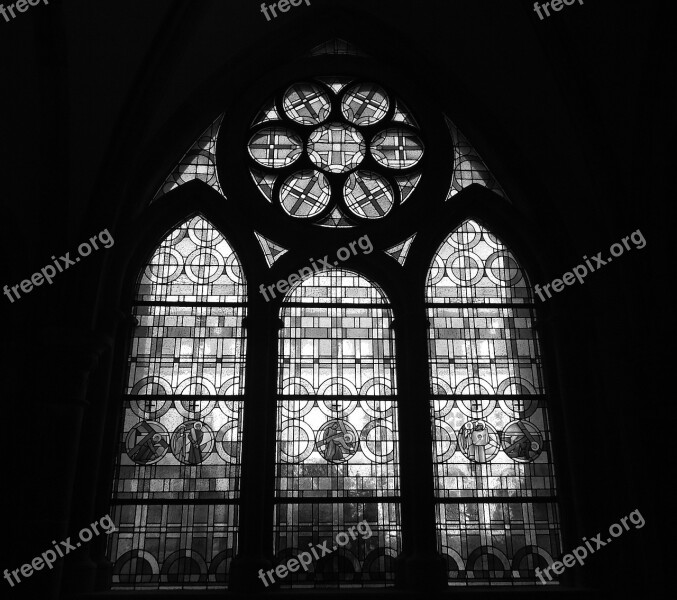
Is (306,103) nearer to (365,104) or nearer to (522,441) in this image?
(365,104)

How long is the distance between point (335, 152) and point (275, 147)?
575mm

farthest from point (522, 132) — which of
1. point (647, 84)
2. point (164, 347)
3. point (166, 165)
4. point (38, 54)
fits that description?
point (38, 54)

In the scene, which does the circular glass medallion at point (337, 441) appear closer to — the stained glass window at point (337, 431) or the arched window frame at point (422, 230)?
the stained glass window at point (337, 431)

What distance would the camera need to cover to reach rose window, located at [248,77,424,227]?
7.39m

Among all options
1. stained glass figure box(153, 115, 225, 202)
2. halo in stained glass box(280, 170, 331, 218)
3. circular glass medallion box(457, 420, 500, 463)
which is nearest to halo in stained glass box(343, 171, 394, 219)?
halo in stained glass box(280, 170, 331, 218)

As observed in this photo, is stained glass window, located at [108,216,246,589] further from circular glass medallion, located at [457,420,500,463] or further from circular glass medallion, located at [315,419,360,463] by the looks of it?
circular glass medallion, located at [457,420,500,463]

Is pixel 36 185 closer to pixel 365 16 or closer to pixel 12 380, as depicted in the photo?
pixel 12 380

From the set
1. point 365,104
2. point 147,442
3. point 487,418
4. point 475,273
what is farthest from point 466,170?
point 147,442

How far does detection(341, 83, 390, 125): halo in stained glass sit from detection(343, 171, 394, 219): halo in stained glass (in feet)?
2.04

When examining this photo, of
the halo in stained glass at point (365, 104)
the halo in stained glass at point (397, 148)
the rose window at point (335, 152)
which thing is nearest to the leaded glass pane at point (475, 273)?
the rose window at point (335, 152)

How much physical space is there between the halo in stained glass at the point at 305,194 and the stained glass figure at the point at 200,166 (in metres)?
0.61

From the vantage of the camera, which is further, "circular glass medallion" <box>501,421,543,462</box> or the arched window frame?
the arched window frame

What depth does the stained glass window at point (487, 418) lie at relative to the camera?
6.11 m

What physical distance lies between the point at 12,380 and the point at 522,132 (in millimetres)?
4859
